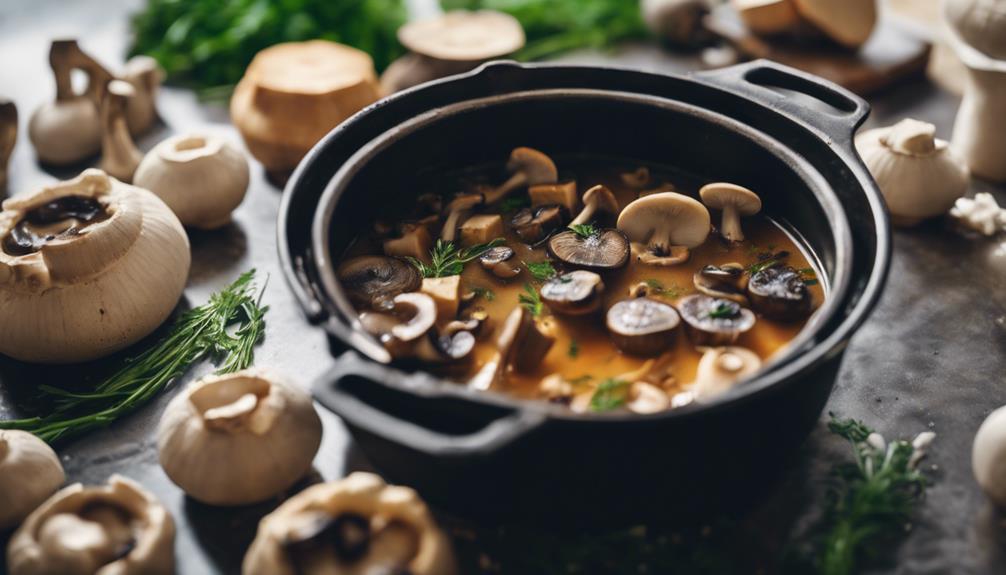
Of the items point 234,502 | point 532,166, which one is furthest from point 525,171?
point 234,502

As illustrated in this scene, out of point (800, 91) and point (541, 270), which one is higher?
point (800, 91)

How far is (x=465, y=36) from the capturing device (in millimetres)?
3443

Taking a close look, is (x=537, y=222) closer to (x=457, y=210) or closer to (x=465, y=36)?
(x=457, y=210)

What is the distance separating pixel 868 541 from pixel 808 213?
0.80 meters

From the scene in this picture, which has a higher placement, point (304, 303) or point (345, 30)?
point (304, 303)

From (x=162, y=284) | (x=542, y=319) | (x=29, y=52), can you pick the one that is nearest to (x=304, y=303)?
(x=542, y=319)

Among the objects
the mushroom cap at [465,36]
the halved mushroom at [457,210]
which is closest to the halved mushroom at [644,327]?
the halved mushroom at [457,210]

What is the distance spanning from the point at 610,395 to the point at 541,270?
0.48 m

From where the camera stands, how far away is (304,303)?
1707 mm

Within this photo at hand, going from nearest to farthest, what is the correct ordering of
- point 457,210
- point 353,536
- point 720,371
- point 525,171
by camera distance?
point 353,536 → point 720,371 → point 457,210 → point 525,171

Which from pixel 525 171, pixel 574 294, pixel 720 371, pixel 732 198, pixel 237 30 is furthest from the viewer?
pixel 237 30

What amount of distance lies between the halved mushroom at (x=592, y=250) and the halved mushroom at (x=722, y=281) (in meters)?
0.19

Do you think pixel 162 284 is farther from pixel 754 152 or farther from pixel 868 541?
pixel 868 541

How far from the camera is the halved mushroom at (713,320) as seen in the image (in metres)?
2.01
